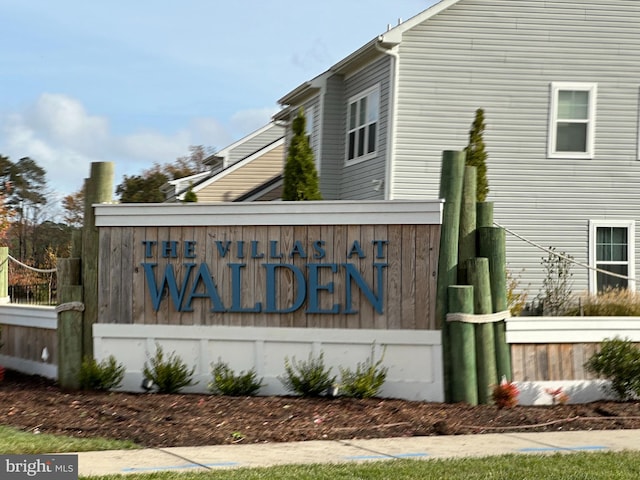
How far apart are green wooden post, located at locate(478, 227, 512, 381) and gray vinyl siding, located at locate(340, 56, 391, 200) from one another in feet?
26.2

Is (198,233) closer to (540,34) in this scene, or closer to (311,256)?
(311,256)

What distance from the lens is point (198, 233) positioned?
1162 centimetres

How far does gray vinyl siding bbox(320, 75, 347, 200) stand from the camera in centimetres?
2180

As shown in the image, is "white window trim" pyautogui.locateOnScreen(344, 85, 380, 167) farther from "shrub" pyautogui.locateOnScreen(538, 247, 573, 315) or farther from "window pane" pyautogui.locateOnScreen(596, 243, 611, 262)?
"window pane" pyautogui.locateOnScreen(596, 243, 611, 262)

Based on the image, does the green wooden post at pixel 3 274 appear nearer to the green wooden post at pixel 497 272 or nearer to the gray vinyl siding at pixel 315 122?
the green wooden post at pixel 497 272

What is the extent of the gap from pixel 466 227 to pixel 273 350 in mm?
2683

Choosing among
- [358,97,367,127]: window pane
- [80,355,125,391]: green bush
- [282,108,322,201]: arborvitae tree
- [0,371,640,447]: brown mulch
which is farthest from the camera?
[358,97,367,127]: window pane

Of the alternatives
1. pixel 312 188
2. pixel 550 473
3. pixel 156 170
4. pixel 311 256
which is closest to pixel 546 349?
pixel 311 256

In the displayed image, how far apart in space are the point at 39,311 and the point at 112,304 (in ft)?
6.36

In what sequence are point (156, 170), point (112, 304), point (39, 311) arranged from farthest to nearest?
point (156, 170) → point (39, 311) → point (112, 304)

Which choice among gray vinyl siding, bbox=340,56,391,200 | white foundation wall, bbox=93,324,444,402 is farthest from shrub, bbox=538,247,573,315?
white foundation wall, bbox=93,324,444,402

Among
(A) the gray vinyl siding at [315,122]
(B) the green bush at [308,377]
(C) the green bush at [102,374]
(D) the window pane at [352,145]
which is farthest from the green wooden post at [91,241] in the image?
(A) the gray vinyl siding at [315,122]

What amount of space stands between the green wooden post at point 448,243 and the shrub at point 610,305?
469 cm

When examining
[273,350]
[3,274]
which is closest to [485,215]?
[273,350]
